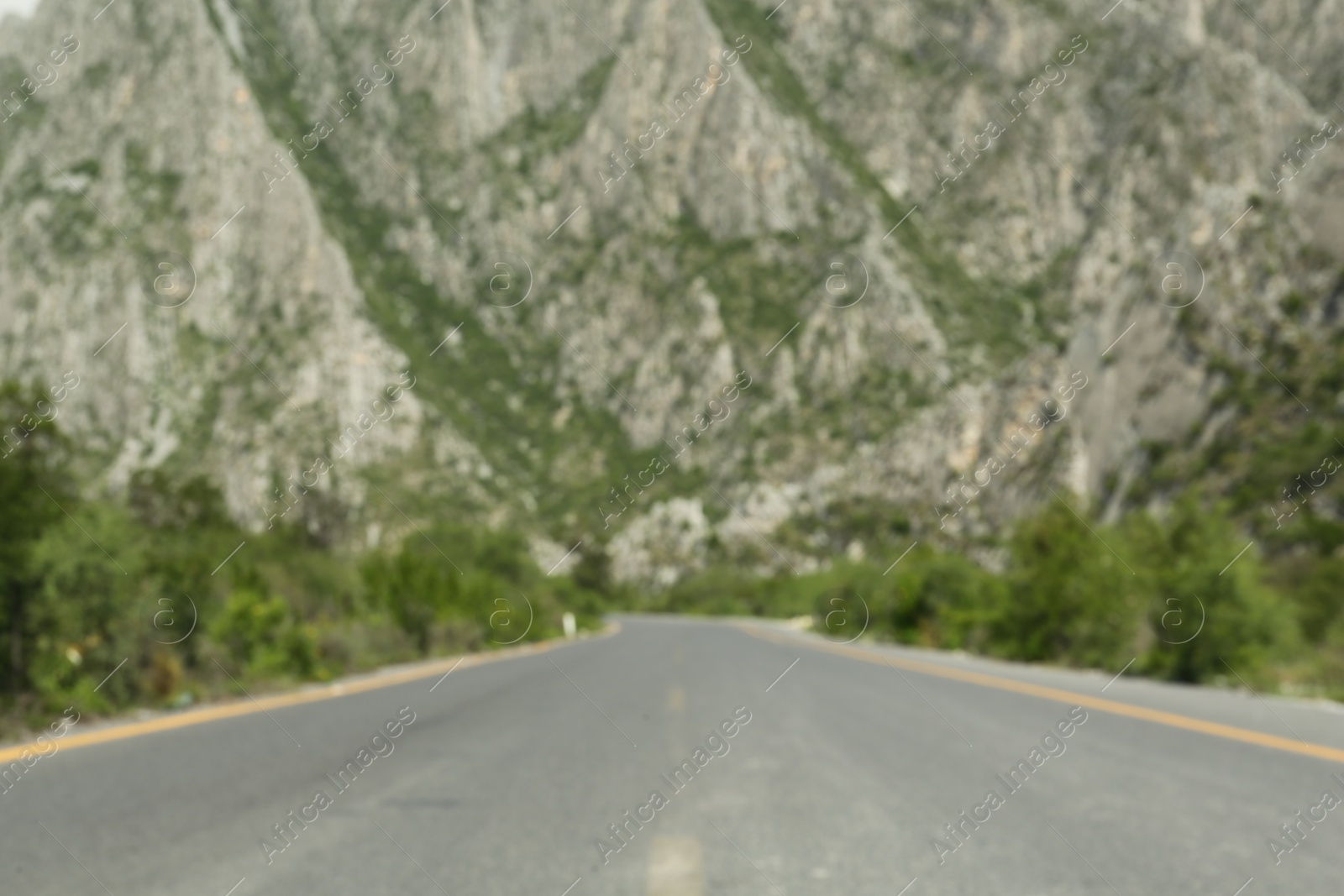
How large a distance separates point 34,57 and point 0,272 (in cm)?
3642

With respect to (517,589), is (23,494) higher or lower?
higher

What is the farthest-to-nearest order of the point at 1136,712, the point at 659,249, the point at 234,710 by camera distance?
the point at 659,249 < the point at 1136,712 < the point at 234,710

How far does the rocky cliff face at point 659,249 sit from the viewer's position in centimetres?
8012

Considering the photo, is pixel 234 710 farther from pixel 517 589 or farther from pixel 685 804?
pixel 517 589

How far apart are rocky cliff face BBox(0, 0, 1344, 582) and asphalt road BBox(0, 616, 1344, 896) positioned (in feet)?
184

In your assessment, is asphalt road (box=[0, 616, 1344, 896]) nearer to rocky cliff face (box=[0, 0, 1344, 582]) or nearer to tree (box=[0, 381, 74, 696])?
tree (box=[0, 381, 74, 696])

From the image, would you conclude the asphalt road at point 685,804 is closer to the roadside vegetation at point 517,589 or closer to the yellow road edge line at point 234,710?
the yellow road edge line at point 234,710

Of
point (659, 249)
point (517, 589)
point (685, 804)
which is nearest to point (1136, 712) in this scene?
point (685, 804)

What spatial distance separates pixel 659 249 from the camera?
118625 mm

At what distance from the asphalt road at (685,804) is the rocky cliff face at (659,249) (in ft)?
184

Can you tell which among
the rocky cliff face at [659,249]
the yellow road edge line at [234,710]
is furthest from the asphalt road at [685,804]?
the rocky cliff face at [659,249]

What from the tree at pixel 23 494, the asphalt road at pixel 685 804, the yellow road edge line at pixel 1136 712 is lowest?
the yellow road edge line at pixel 1136 712

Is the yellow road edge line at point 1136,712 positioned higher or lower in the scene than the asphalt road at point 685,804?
lower

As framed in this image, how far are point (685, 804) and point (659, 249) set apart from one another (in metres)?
114
